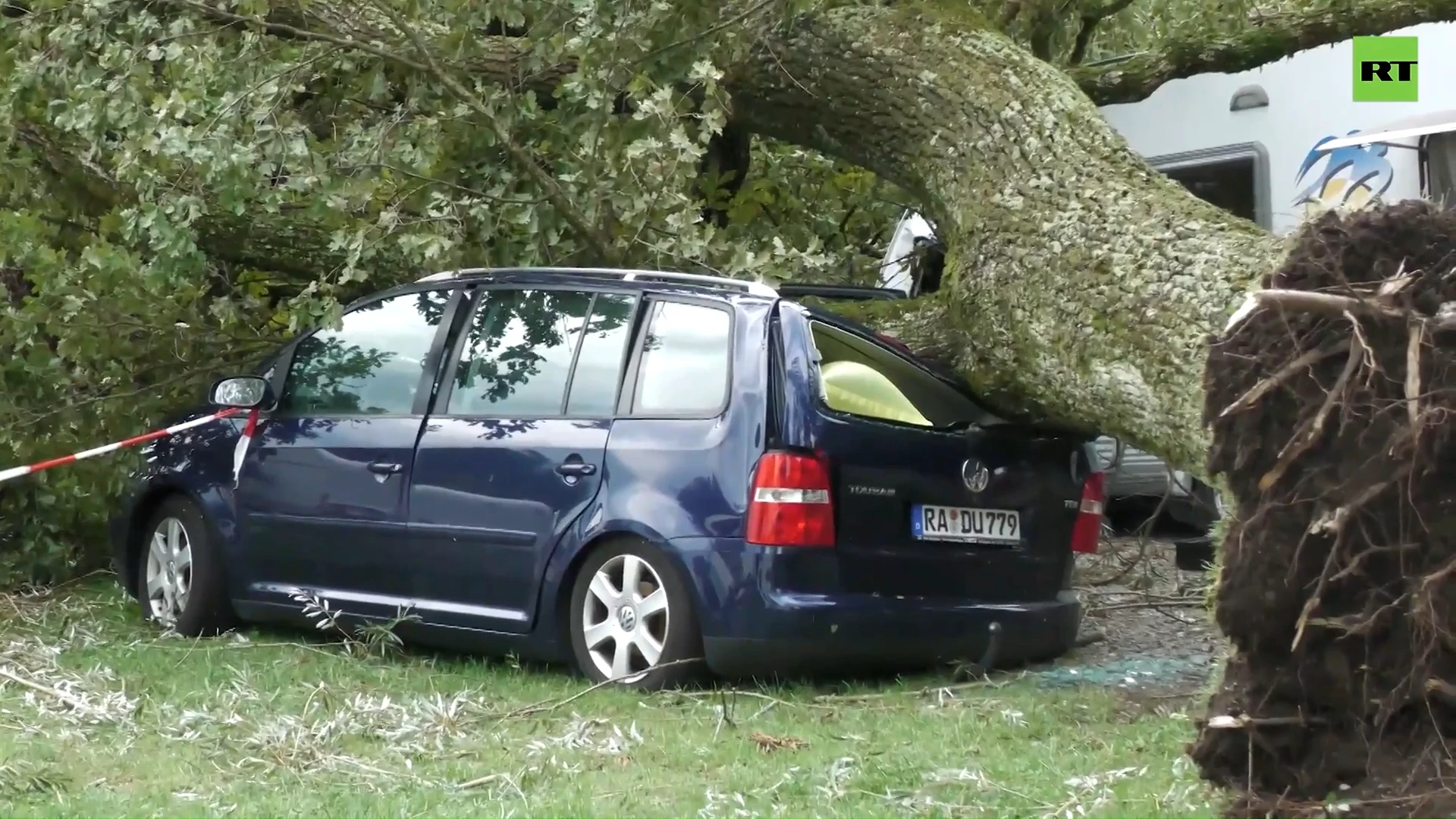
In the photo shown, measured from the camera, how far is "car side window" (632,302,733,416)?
6.15 m

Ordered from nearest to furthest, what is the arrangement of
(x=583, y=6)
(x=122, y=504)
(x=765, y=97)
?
(x=583, y=6) < (x=122, y=504) < (x=765, y=97)

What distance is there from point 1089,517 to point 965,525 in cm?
81

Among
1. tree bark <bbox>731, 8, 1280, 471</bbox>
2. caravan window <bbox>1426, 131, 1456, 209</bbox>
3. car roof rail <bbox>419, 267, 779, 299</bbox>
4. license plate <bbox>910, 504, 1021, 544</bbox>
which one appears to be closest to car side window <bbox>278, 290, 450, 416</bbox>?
car roof rail <bbox>419, 267, 779, 299</bbox>

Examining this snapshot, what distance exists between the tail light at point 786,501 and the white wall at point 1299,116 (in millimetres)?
5431

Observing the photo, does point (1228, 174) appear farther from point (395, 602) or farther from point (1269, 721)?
point (1269, 721)

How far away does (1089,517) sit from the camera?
6.91 metres

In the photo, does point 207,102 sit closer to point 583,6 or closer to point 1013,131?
point 583,6

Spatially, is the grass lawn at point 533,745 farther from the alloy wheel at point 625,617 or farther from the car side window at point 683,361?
the car side window at point 683,361

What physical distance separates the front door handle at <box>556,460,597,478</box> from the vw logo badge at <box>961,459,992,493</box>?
138 centimetres

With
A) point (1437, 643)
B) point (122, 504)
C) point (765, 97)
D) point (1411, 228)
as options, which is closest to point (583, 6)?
point (765, 97)

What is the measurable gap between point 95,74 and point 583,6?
2.27 metres

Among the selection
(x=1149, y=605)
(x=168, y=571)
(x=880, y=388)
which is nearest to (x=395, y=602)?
(x=168, y=571)

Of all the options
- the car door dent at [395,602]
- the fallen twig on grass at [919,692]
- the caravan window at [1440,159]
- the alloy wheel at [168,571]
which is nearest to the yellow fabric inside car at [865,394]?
the fallen twig on grass at [919,692]

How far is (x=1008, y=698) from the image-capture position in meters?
5.96
